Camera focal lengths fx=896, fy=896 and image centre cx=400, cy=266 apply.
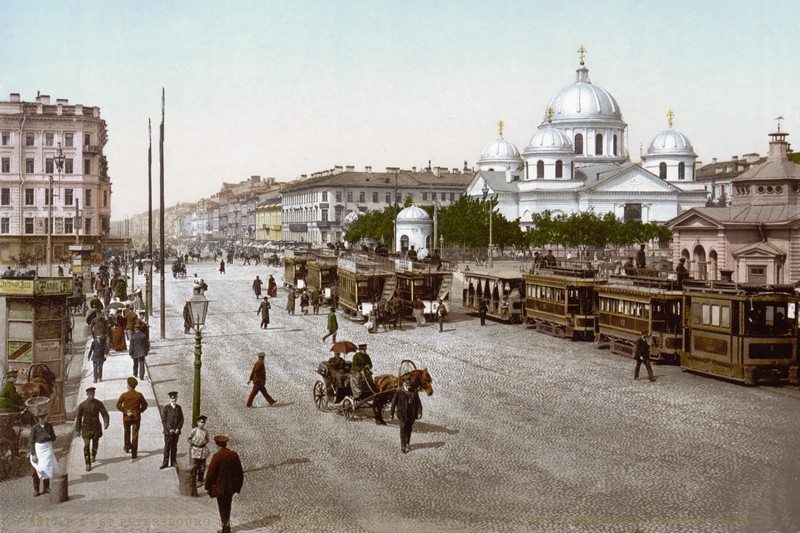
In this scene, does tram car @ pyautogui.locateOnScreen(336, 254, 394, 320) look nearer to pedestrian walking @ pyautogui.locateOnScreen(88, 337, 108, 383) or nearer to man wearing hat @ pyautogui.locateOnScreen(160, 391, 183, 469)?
pedestrian walking @ pyautogui.locateOnScreen(88, 337, 108, 383)

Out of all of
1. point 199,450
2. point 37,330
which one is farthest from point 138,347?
point 199,450

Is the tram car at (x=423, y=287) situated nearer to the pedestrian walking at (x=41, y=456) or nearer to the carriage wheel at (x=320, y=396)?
the carriage wheel at (x=320, y=396)

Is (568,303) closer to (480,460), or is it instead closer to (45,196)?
(480,460)

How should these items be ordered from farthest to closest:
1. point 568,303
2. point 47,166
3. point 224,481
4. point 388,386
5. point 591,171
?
1. point 591,171
2. point 47,166
3. point 568,303
4. point 388,386
5. point 224,481

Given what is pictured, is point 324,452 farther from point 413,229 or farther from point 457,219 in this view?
point 413,229

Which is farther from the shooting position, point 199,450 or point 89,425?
point 89,425

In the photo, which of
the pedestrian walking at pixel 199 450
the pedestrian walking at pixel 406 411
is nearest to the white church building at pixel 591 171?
the pedestrian walking at pixel 406 411
